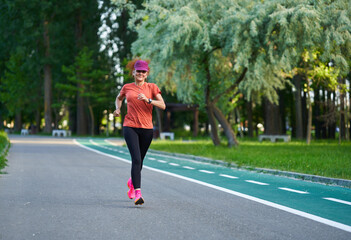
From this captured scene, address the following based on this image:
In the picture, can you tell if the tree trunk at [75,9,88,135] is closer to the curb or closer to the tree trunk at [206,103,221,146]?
the tree trunk at [206,103,221,146]

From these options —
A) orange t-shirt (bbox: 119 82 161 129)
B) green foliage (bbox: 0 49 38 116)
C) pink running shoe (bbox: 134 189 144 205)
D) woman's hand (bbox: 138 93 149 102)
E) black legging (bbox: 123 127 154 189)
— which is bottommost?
pink running shoe (bbox: 134 189 144 205)

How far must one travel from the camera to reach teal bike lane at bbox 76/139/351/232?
293 inches

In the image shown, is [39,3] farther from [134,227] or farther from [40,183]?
[134,227]

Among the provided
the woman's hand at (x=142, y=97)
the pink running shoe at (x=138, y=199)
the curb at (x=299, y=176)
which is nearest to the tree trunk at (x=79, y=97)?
the curb at (x=299, y=176)

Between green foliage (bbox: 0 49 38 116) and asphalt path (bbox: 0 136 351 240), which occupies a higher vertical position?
green foliage (bbox: 0 49 38 116)

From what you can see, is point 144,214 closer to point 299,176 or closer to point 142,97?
point 142,97

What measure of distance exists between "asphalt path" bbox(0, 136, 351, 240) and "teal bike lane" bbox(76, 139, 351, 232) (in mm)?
174

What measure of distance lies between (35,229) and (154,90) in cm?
276

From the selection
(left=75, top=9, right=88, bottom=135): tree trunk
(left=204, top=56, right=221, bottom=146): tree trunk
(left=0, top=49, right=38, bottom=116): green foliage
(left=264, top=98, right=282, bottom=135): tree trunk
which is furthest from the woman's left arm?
(left=0, top=49, right=38, bottom=116): green foliage

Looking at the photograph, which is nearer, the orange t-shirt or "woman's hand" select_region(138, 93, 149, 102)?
"woman's hand" select_region(138, 93, 149, 102)

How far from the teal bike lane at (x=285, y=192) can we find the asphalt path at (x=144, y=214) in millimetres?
174

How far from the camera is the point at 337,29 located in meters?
19.0

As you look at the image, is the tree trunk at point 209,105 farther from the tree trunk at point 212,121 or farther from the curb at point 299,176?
the curb at point 299,176

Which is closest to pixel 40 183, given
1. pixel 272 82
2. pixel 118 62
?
pixel 272 82
